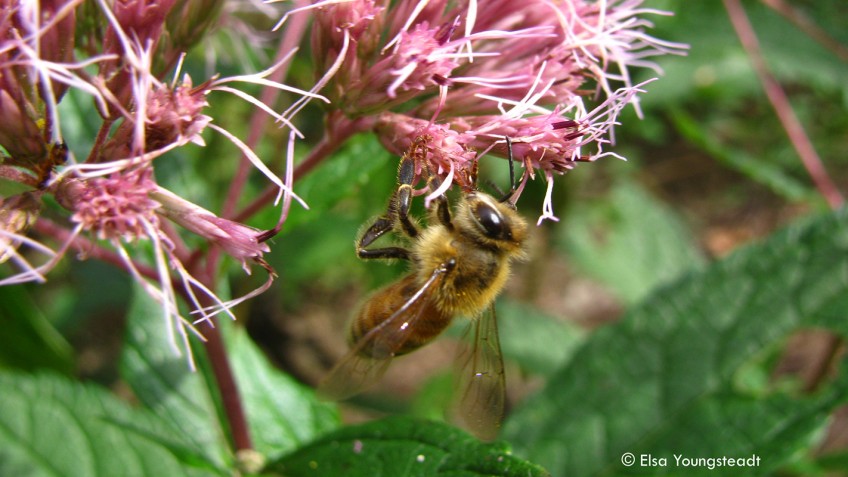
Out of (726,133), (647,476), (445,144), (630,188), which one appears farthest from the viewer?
(726,133)

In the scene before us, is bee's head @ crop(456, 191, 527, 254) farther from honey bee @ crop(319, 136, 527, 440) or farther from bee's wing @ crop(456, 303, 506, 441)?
bee's wing @ crop(456, 303, 506, 441)

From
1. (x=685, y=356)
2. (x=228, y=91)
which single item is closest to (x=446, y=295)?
(x=228, y=91)

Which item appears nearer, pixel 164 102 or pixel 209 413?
pixel 164 102

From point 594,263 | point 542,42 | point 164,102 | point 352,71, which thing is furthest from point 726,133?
point 164,102

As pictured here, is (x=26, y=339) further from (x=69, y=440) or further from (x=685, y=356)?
(x=685, y=356)

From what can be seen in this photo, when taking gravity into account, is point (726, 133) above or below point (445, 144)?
below

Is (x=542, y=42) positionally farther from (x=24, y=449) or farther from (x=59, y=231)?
(x=24, y=449)

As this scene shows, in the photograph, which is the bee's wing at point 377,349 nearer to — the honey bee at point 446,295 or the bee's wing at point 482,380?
the honey bee at point 446,295
